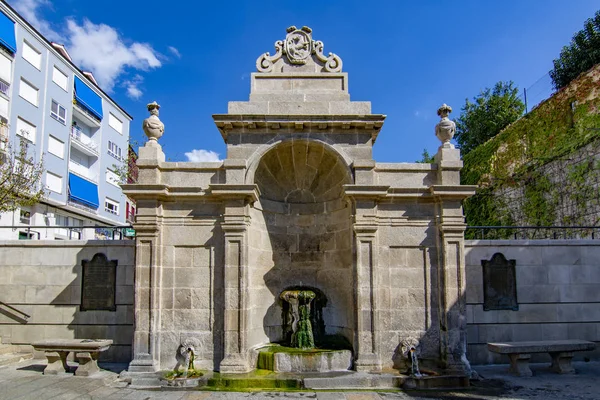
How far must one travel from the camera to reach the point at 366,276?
8742 millimetres

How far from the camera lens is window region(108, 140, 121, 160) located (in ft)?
106

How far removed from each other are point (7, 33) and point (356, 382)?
76.9 ft

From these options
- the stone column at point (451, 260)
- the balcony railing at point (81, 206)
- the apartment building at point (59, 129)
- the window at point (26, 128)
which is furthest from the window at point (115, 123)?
the stone column at point (451, 260)

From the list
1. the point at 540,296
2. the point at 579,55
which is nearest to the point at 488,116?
the point at 579,55

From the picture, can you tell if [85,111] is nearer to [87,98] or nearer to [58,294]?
[87,98]

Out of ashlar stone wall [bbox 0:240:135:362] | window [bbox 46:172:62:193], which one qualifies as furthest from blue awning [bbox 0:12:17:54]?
ashlar stone wall [bbox 0:240:135:362]

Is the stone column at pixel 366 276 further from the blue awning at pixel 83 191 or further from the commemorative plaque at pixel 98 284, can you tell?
the blue awning at pixel 83 191

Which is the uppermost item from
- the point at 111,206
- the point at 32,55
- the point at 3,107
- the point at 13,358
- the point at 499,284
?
the point at 32,55

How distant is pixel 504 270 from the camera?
10.2 m

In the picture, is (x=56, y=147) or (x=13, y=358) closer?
(x=13, y=358)

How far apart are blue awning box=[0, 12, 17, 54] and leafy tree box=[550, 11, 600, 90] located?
28.0 metres

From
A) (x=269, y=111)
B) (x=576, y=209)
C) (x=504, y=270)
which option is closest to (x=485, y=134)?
(x=576, y=209)

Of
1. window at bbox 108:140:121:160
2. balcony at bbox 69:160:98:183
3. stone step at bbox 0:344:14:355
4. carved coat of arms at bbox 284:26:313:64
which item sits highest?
window at bbox 108:140:121:160

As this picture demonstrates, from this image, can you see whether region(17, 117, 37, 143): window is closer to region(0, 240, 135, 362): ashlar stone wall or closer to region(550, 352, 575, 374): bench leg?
region(0, 240, 135, 362): ashlar stone wall
